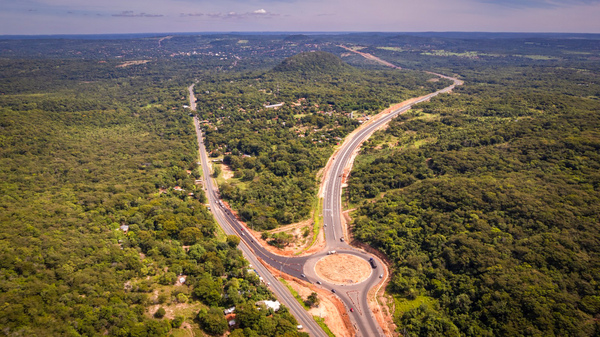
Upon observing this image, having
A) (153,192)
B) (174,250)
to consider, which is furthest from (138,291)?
(153,192)

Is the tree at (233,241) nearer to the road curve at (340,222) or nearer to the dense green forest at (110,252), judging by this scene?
the dense green forest at (110,252)

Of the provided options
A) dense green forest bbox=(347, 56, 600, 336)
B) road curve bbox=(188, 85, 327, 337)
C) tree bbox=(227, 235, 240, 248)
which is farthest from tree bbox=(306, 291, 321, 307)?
tree bbox=(227, 235, 240, 248)

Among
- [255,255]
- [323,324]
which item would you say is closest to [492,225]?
[323,324]

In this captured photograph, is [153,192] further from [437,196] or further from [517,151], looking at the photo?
Answer: [517,151]

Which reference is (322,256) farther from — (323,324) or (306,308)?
(323,324)

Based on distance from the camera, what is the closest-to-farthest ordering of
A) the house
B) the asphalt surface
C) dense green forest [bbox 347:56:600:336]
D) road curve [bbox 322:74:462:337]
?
dense green forest [bbox 347:56:600:336], road curve [bbox 322:74:462:337], the asphalt surface, the house

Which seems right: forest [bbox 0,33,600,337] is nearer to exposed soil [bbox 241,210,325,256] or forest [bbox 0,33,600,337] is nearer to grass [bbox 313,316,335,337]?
exposed soil [bbox 241,210,325,256]

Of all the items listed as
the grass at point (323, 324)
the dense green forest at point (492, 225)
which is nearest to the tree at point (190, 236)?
the grass at point (323, 324)
